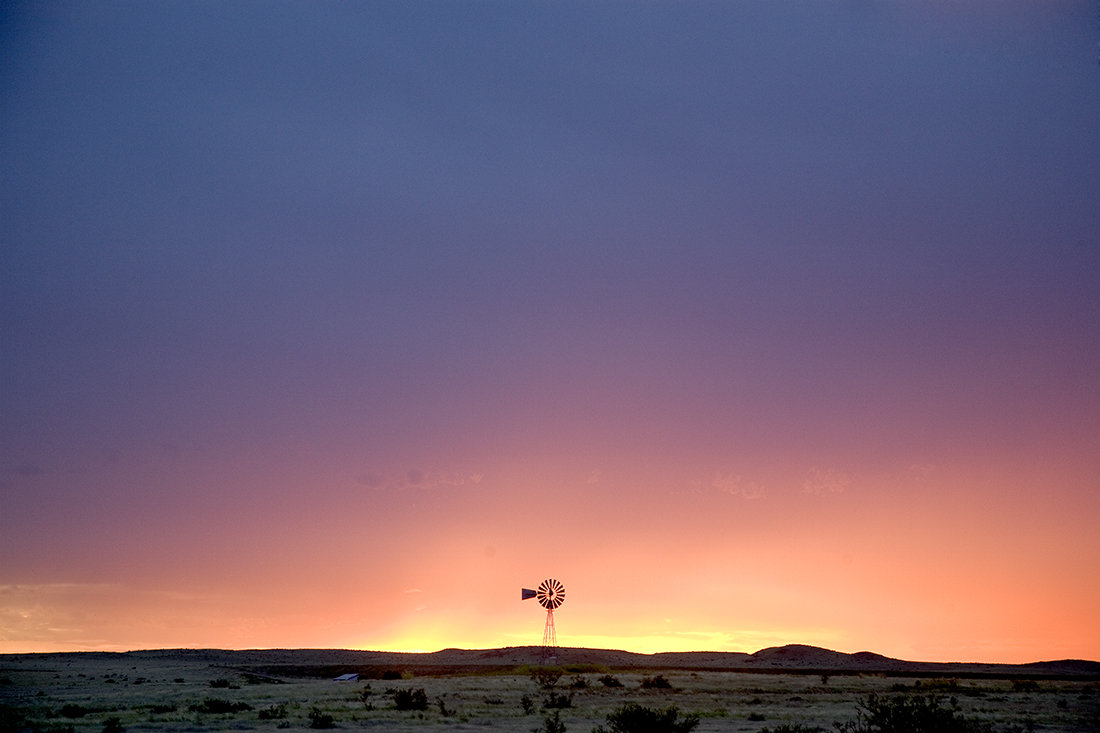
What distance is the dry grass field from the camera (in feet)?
107

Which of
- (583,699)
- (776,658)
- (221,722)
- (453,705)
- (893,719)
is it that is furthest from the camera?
(776,658)

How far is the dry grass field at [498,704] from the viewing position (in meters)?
32.6

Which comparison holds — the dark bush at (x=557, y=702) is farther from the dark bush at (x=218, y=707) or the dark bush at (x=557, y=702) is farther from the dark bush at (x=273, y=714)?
the dark bush at (x=218, y=707)

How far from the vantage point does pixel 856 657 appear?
13650 cm

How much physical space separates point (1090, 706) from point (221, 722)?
138 feet

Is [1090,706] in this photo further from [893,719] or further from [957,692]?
[893,719]

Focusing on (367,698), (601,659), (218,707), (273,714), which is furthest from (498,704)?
(601,659)

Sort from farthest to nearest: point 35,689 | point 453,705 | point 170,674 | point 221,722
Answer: point 170,674 → point 35,689 → point 453,705 → point 221,722

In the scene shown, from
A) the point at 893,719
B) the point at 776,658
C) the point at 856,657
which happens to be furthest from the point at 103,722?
the point at 856,657

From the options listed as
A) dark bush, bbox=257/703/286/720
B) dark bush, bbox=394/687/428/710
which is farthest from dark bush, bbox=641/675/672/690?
dark bush, bbox=257/703/286/720

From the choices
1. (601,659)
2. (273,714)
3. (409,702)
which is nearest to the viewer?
(273,714)

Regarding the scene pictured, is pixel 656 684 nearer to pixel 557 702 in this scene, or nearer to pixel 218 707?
pixel 557 702

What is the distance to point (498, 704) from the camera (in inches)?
1592

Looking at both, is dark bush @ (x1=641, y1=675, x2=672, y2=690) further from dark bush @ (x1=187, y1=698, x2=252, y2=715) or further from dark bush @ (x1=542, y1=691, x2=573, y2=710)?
dark bush @ (x1=187, y1=698, x2=252, y2=715)
